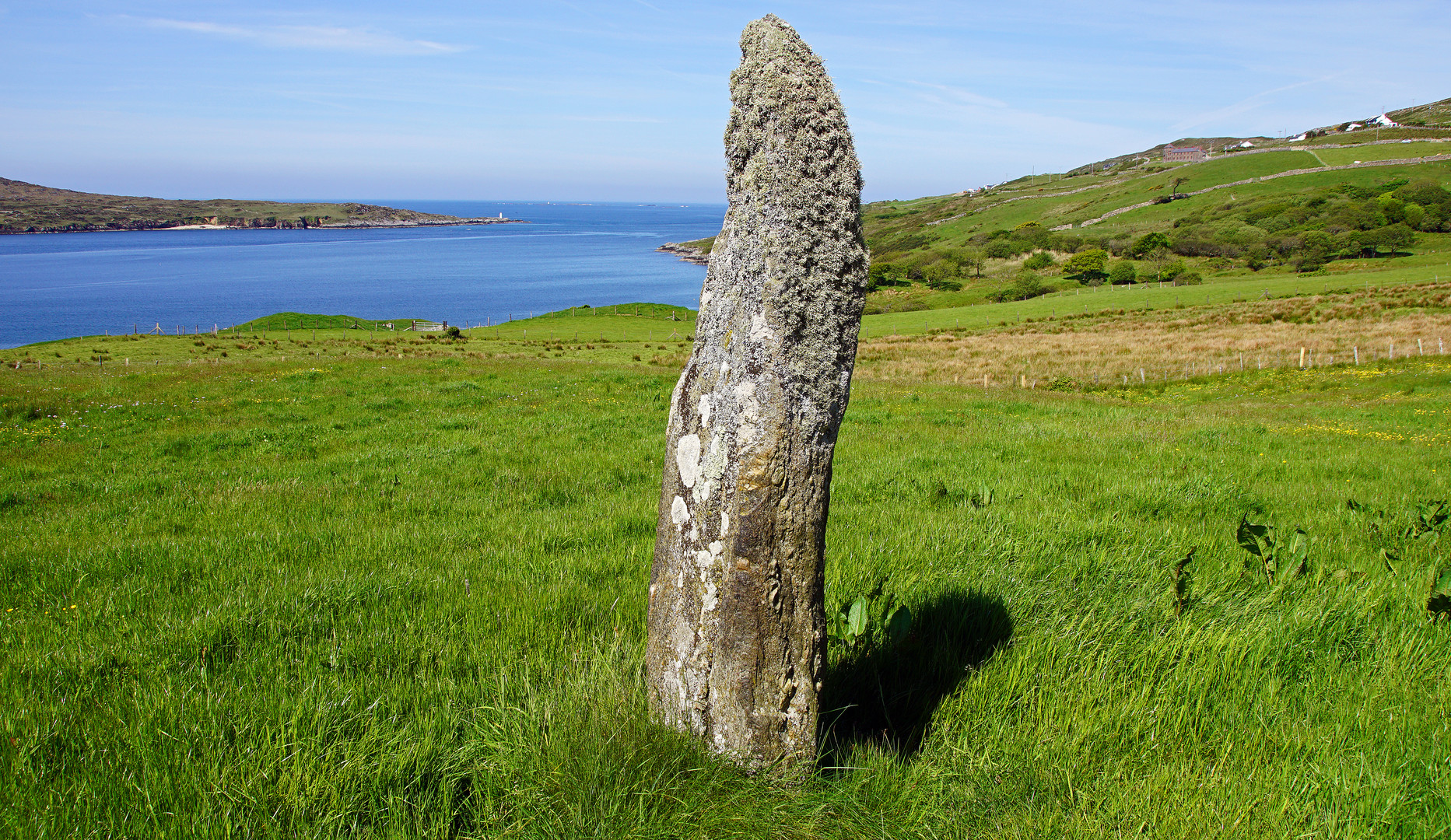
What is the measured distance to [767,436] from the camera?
10.4 feet

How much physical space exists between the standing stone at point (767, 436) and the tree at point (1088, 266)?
125 m

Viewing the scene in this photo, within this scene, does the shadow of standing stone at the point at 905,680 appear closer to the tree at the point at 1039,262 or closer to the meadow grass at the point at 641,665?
the meadow grass at the point at 641,665

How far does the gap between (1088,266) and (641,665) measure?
132 m

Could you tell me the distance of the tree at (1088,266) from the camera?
377 ft

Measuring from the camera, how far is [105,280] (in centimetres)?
17288

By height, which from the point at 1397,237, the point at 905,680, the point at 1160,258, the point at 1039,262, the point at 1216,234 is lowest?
the point at 905,680

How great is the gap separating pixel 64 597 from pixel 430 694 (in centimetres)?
391

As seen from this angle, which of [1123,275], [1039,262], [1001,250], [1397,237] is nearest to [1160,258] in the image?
[1123,275]

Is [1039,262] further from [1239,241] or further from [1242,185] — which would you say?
[1242,185]

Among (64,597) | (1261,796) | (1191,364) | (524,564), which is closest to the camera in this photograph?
(1261,796)

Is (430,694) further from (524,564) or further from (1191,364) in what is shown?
(1191,364)

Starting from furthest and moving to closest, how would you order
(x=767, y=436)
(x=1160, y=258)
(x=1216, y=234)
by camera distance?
(x=1216, y=234) < (x=1160, y=258) < (x=767, y=436)

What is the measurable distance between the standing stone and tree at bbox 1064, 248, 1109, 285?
125m

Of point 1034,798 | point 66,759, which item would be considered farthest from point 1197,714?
point 66,759
